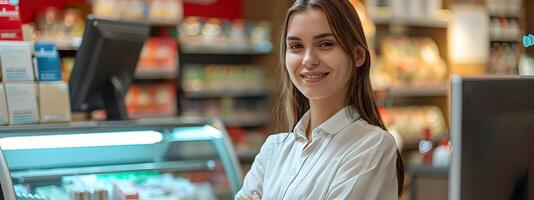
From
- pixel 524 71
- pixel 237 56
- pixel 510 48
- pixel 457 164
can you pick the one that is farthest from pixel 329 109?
pixel 510 48

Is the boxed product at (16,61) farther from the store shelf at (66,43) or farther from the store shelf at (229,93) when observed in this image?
the store shelf at (229,93)

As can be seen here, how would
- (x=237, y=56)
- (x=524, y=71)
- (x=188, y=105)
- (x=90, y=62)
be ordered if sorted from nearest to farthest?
(x=90, y=62) → (x=188, y=105) → (x=237, y=56) → (x=524, y=71)

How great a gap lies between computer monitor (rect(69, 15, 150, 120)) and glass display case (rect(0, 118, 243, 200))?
1.09 feet

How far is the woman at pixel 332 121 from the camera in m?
1.99

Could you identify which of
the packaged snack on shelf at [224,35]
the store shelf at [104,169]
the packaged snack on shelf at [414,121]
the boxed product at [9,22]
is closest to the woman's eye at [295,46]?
the store shelf at [104,169]

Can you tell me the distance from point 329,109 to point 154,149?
1.10 m

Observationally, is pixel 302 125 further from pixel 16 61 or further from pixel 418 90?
pixel 418 90

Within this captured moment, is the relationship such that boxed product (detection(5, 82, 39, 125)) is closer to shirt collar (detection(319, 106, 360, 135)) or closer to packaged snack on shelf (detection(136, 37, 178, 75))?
shirt collar (detection(319, 106, 360, 135))

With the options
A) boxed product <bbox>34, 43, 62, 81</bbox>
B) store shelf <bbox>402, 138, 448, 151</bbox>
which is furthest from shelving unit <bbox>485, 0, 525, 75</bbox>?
boxed product <bbox>34, 43, 62, 81</bbox>

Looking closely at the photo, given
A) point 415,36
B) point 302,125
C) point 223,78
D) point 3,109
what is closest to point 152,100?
point 223,78

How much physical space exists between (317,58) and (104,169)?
1190mm

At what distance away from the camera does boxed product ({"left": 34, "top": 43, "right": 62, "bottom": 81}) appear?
2854 millimetres

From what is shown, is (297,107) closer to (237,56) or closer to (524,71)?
(237,56)

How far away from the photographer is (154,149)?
119 inches
